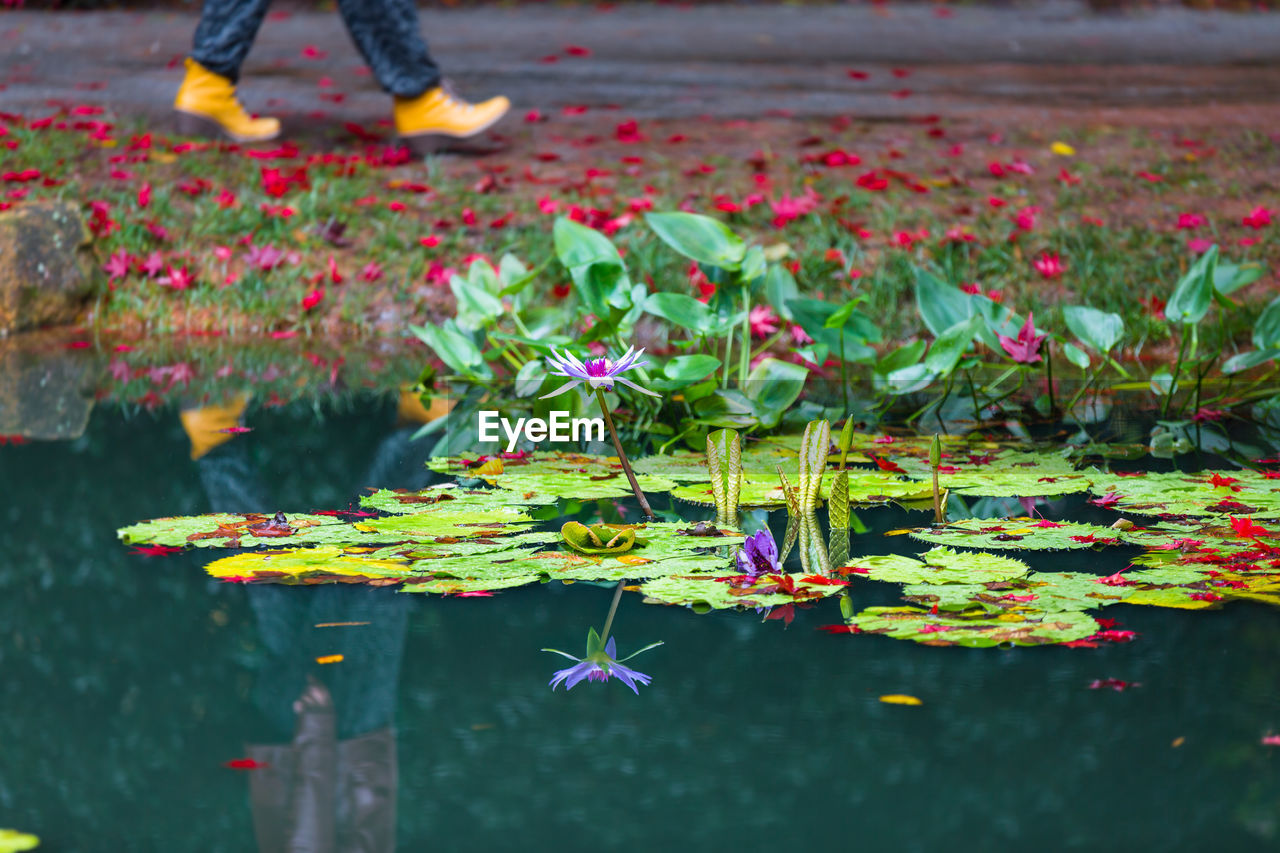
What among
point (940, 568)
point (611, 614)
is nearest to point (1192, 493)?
point (940, 568)

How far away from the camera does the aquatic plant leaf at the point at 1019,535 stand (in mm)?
1688

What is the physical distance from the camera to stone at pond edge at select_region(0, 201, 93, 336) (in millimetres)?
3857

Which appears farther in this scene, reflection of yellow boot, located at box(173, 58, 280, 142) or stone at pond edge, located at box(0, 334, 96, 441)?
reflection of yellow boot, located at box(173, 58, 280, 142)

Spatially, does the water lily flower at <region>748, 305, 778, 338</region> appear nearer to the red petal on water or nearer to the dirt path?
the red petal on water

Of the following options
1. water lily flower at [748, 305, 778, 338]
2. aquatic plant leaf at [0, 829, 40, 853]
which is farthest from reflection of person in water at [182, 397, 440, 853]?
water lily flower at [748, 305, 778, 338]

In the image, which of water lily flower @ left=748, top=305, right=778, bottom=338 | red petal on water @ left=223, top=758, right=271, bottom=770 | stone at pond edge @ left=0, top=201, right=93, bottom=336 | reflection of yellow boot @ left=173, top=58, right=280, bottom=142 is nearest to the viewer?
red petal on water @ left=223, top=758, right=271, bottom=770

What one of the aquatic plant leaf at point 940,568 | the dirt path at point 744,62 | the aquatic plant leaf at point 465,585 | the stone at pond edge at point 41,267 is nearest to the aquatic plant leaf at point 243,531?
the aquatic plant leaf at point 465,585

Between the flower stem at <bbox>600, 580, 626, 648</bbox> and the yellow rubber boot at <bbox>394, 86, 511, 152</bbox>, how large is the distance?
12.3 ft

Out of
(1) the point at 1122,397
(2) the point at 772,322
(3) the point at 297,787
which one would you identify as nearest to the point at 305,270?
(2) the point at 772,322

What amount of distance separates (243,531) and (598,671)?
→ 72 centimetres

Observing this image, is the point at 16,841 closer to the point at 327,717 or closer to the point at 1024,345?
the point at 327,717

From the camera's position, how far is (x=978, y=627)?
1.38m

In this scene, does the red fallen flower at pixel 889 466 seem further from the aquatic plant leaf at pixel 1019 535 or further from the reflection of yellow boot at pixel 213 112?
the reflection of yellow boot at pixel 213 112

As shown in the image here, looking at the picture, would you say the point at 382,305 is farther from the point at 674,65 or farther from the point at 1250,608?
the point at 674,65
